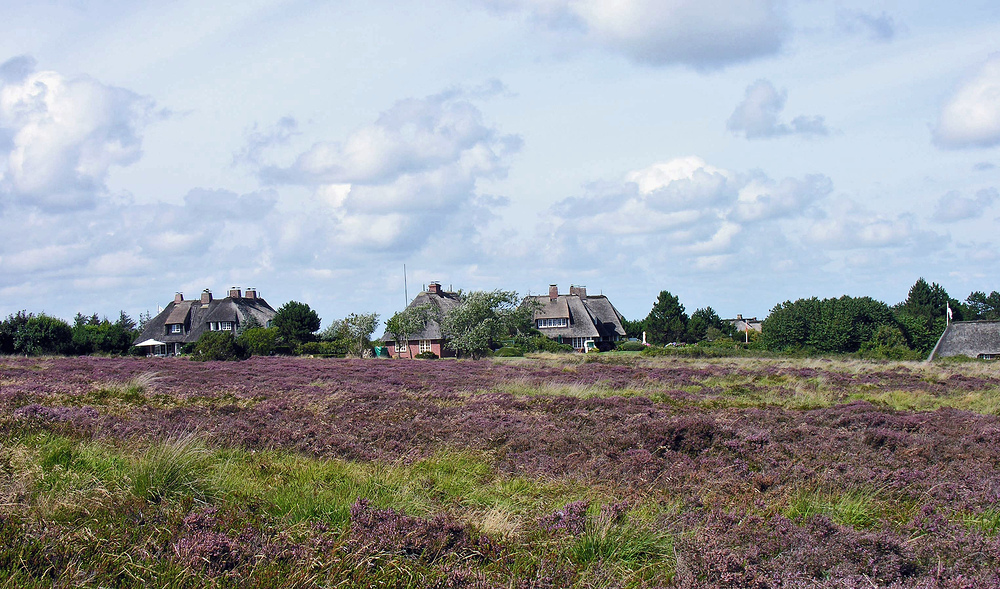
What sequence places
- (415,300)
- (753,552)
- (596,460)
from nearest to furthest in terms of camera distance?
(753,552) < (596,460) < (415,300)

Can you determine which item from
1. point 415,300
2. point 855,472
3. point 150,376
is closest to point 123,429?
point 855,472

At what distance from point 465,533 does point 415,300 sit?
224 feet

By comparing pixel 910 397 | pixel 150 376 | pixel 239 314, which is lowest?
Result: pixel 910 397

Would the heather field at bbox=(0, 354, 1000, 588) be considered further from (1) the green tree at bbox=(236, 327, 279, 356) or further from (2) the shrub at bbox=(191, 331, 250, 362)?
(1) the green tree at bbox=(236, 327, 279, 356)

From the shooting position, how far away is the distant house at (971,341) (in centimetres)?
5178

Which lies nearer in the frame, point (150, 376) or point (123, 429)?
point (123, 429)

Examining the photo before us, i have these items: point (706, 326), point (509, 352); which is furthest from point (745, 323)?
point (509, 352)

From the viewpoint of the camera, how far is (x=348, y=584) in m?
4.35

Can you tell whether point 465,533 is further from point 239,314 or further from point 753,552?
point 239,314

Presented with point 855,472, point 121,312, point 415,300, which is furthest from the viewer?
point 121,312

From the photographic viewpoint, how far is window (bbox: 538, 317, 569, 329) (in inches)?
3195

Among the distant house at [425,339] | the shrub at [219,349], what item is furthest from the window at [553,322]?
the shrub at [219,349]

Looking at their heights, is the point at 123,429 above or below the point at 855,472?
above

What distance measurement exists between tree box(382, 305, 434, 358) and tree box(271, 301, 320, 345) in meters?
7.21
